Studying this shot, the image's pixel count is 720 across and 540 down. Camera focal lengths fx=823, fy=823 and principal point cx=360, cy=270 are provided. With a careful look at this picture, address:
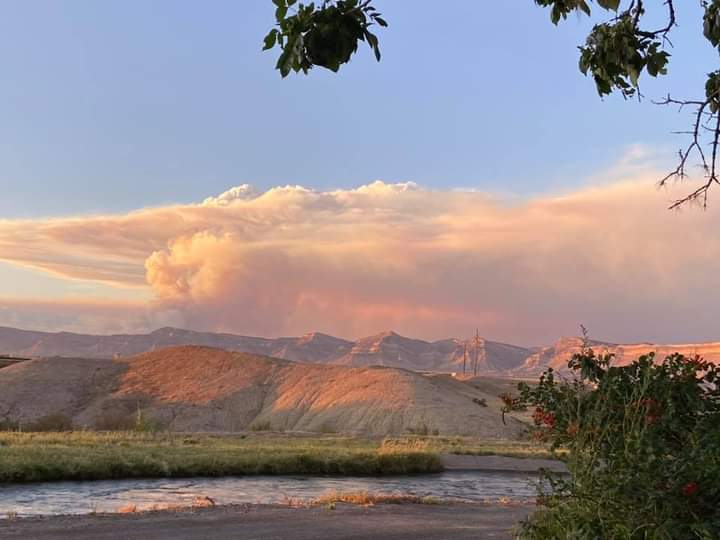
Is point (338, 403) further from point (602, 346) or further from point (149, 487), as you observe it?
point (602, 346)

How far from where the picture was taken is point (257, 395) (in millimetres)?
69438

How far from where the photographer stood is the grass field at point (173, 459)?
2694 cm

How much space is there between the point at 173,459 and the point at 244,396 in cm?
3924

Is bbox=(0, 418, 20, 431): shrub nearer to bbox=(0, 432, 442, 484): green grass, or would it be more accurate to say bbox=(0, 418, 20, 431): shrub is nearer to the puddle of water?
bbox=(0, 432, 442, 484): green grass

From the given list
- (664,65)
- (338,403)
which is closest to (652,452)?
(664,65)

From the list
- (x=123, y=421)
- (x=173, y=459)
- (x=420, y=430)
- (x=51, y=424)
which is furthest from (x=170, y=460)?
(x=123, y=421)

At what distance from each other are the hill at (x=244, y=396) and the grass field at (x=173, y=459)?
19.9m

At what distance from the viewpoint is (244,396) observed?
2702 inches

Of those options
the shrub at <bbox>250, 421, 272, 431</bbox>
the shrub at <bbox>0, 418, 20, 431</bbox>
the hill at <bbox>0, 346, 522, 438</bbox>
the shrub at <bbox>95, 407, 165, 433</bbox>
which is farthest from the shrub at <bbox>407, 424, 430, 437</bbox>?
the shrub at <bbox>0, 418, 20, 431</bbox>

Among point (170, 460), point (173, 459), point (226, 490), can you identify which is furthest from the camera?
point (173, 459)

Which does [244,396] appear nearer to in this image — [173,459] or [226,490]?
[173,459]

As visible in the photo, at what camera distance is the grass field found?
2694 cm

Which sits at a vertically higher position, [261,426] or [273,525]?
[273,525]

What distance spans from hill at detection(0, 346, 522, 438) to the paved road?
129 feet
